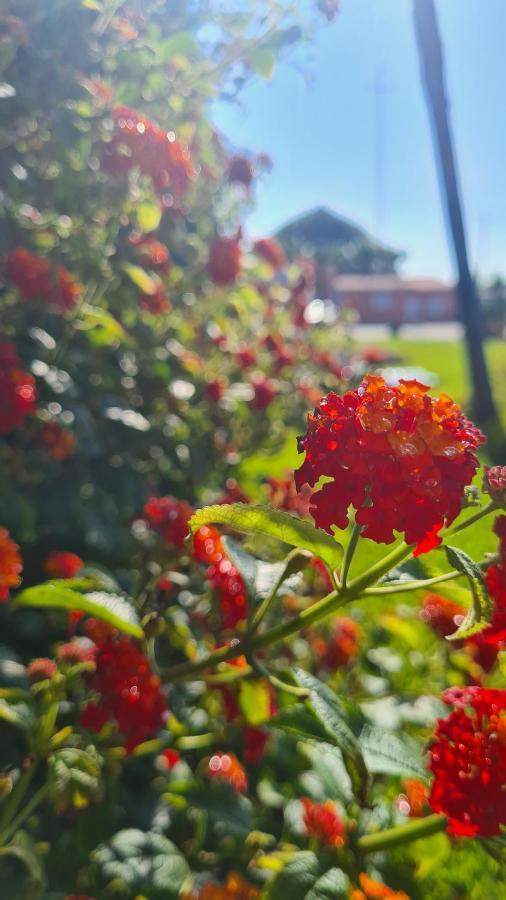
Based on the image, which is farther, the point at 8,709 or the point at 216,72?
the point at 216,72

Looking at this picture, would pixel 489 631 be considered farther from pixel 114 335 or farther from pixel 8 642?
pixel 114 335

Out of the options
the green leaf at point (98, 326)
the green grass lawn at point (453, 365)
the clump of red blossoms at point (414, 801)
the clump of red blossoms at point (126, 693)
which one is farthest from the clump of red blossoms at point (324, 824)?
the green grass lawn at point (453, 365)

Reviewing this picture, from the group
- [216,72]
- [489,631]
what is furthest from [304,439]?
[216,72]

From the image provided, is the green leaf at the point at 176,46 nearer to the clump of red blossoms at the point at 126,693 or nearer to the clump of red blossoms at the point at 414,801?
the clump of red blossoms at the point at 126,693

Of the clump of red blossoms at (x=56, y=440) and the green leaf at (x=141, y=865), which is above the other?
the clump of red blossoms at (x=56, y=440)

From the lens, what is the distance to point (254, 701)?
998 mm

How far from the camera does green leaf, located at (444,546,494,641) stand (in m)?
0.60

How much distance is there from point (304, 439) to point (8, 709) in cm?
48

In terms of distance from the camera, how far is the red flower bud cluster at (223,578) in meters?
0.96

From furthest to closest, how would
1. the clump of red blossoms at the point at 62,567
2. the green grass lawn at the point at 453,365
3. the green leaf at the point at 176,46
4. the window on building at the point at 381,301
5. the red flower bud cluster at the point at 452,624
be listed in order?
the window on building at the point at 381,301
the green grass lawn at the point at 453,365
the green leaf at the point at 176,46
the clump of red blossoms at the point at 62,567
the red flower bud cluster at the point at 452,624

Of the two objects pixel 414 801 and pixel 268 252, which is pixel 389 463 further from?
pixel 268 252

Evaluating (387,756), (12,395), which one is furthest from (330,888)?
(12,395)

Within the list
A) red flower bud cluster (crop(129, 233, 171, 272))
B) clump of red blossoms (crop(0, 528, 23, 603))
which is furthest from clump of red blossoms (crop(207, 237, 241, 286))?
clump of red blossoms (crop(0, 528, 23, 603))

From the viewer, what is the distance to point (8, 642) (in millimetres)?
1427
